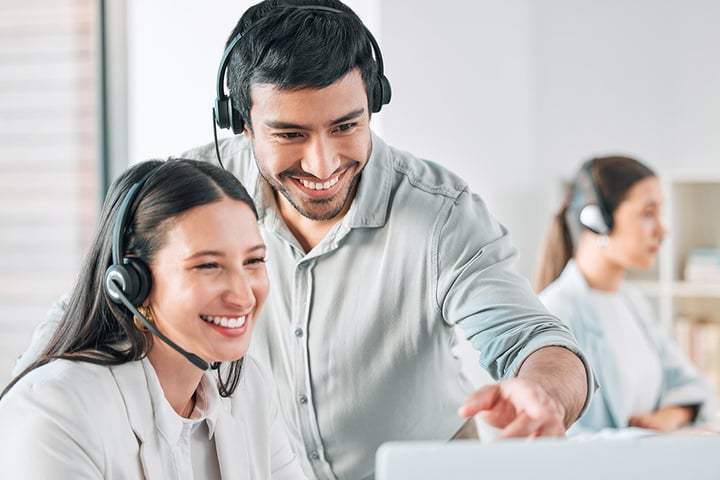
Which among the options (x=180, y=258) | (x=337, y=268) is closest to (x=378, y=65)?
(x=337, y=268)

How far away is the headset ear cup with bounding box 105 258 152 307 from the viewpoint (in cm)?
119

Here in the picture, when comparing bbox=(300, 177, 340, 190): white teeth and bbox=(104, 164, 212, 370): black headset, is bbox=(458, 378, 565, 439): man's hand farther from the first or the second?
bbox=(300, 177, 340, 190): white teeth

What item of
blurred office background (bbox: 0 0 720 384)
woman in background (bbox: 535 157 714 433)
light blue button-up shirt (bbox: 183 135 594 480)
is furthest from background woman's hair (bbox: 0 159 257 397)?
woman in background (bbox: 535 157 714 433)

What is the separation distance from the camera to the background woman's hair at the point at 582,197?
9.33 feet

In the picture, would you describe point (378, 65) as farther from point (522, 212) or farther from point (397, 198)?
point (522, 212)

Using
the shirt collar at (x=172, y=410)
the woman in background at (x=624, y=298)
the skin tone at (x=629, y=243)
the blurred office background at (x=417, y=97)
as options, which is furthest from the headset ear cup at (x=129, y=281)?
the skin tone at (x=629, y=243)

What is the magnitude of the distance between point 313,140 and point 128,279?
0.33m

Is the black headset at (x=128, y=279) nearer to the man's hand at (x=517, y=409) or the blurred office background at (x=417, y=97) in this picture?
the man's hand at (x=517, y=409)

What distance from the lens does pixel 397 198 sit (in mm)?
1510

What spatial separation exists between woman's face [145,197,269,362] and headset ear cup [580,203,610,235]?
1.79 meters

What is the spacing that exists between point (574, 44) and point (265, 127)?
2927 millimetres

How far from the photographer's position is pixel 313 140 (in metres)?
1.32

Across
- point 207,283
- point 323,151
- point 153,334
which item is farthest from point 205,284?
point 323,151

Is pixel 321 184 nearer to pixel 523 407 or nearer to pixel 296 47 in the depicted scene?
pixel 296 47
